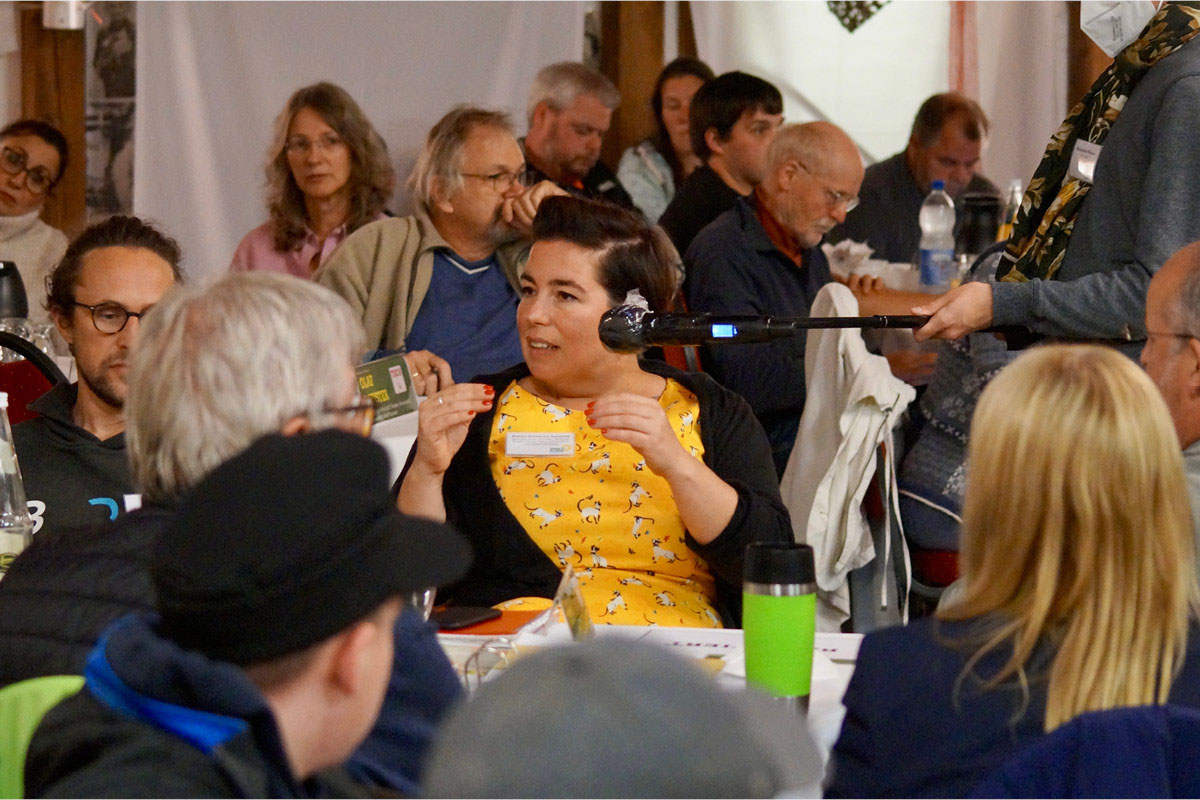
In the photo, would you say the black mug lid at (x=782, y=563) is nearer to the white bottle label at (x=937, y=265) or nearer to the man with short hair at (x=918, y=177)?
the white bottle label at (x=937, y=265)

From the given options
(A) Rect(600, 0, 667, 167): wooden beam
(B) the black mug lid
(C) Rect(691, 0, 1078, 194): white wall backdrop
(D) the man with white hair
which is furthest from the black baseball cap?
(C) Rect(691, 0, 1078, 194): white wall backdrop

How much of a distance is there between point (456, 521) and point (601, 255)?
21.4 inches

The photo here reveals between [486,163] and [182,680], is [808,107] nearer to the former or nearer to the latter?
[486,163]

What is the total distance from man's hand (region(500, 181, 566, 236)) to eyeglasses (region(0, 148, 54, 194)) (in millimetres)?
2029

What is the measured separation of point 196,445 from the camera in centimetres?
128

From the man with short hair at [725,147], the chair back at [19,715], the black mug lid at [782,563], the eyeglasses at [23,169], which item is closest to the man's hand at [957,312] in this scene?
the black mug lid at [782,563]

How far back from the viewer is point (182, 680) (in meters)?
0.90

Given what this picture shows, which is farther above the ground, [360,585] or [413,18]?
[413,18]

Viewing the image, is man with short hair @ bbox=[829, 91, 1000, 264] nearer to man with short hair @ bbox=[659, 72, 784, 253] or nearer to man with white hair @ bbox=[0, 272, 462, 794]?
man with short hair @ bbox=[659, 72, 784, 253]

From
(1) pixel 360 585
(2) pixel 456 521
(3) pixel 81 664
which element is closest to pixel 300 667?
(1) pixel 360 585

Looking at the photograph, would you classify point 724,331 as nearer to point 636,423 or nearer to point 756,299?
point 636,423

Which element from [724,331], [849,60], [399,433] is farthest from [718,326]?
[849,60]

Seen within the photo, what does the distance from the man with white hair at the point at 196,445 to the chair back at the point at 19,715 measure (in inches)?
5.2

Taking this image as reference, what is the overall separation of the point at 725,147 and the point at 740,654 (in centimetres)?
276
